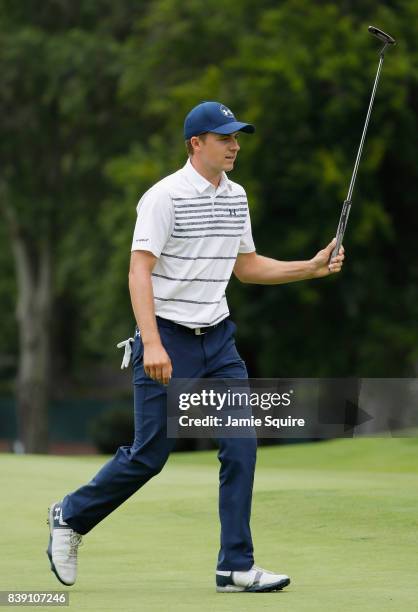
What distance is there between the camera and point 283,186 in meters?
27.4

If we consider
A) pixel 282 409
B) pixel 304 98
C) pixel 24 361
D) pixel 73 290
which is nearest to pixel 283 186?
pixel 304 98

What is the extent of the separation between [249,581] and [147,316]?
1204 mm

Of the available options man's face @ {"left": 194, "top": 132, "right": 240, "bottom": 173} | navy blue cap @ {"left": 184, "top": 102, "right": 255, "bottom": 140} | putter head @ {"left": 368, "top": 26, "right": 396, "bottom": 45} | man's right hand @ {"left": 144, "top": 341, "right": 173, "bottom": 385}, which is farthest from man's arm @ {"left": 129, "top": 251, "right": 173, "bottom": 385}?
putter head @ {"left": 368, "top": 26, "right": 396, "bottom": 45}

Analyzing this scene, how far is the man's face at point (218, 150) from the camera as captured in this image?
6227 millimetres

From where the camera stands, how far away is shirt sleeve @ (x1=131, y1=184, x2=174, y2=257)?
6.00 meters

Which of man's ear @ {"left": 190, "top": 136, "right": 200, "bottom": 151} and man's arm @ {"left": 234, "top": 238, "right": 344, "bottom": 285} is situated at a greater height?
man's ear @ {"left": 190, "top": 136, "right": 200, "bottom": 151}

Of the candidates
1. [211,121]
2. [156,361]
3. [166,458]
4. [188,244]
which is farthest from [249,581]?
[211,121]

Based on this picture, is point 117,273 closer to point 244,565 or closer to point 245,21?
point 245,21

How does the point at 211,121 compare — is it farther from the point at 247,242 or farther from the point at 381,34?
the point at 381,34

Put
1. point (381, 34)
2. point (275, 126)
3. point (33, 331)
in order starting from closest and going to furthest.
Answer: point (381, 34)
point (275, 126)
point (33, 331)

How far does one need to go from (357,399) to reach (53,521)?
1425 millimetres

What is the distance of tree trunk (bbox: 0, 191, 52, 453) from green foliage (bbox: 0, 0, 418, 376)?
163 cm

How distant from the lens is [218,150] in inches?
246

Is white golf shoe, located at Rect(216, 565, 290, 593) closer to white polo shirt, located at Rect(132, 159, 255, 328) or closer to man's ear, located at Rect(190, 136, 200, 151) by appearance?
white polo shirt, located at Rect(132, 159, 255, 328)
